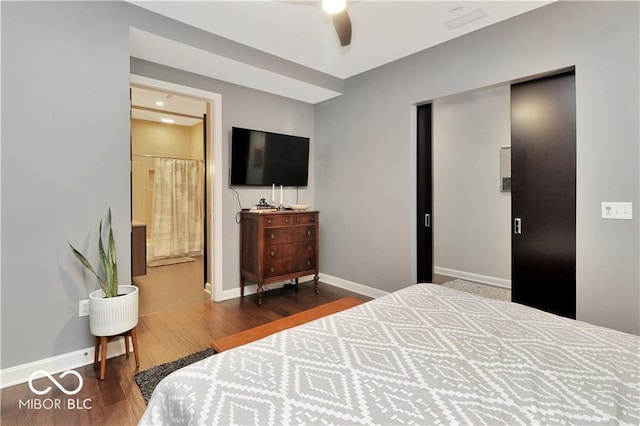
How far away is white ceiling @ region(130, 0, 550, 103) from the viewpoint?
2.41 meters

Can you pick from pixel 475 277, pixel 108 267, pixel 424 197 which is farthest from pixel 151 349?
pixel 475 277

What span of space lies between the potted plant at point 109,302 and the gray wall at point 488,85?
2.54 metres

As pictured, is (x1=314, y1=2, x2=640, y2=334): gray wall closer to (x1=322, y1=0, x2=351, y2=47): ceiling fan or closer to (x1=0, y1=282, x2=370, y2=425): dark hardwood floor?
(x1=0, y1=282, x2=370, y2=425): dark hardwood floor

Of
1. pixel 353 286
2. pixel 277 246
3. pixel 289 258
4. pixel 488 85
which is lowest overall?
pixel 353 286

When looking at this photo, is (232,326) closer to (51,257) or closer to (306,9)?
(51,257)

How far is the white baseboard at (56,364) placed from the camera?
1.97 m

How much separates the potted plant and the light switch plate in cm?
331

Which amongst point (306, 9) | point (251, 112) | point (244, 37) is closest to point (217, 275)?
point (251, 112)

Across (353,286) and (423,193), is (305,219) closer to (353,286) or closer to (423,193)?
(353,286)

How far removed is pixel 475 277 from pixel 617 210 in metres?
2.47

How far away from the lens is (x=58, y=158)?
2.11 metres

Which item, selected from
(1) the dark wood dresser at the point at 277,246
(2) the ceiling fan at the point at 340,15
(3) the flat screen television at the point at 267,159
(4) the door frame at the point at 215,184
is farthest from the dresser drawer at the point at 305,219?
(2) the ceiling fan at the point at 340,15

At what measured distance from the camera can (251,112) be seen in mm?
3803

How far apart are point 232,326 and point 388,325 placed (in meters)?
2.00
